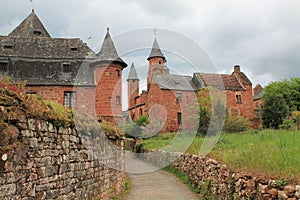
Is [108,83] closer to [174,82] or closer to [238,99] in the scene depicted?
[174,82]

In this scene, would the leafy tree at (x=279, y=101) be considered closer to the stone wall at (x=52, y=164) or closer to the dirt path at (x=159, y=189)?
the dirt path at (x=159, y=189)

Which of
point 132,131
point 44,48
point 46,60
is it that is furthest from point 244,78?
point 46,60

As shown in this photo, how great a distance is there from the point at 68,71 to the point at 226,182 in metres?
18.8

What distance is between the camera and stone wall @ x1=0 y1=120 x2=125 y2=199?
4.21 m

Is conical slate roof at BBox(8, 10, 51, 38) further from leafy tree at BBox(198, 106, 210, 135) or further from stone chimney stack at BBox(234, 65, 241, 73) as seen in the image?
stone chimney stack at BBox(234, 65, 241, 73)

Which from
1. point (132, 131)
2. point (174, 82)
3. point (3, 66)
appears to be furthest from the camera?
point (174, 82)

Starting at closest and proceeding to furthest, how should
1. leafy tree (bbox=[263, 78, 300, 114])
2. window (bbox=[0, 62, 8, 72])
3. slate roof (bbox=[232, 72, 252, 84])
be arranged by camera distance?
window (bbox=[0, 62, 8, 72]) < leafy tree (bbox=[263, 78, 300, 114]) < slate roof (bbox=[232, 72, 252, 84])

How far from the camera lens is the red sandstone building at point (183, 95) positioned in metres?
38.5

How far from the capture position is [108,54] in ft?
83.4

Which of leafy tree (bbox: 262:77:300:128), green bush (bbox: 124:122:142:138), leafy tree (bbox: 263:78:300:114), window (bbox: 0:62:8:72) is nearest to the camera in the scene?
window (bbox: 0:62:8:72)

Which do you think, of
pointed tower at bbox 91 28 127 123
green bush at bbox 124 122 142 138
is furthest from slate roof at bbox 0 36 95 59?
green bush at bbox 124 122 142 138

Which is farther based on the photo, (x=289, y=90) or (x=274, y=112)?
(x=289, y=90)

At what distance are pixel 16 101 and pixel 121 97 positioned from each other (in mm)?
21570

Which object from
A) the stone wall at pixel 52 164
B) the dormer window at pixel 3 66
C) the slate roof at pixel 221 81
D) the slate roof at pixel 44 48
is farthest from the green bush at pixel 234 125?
the dormer window at pixel 3 66
